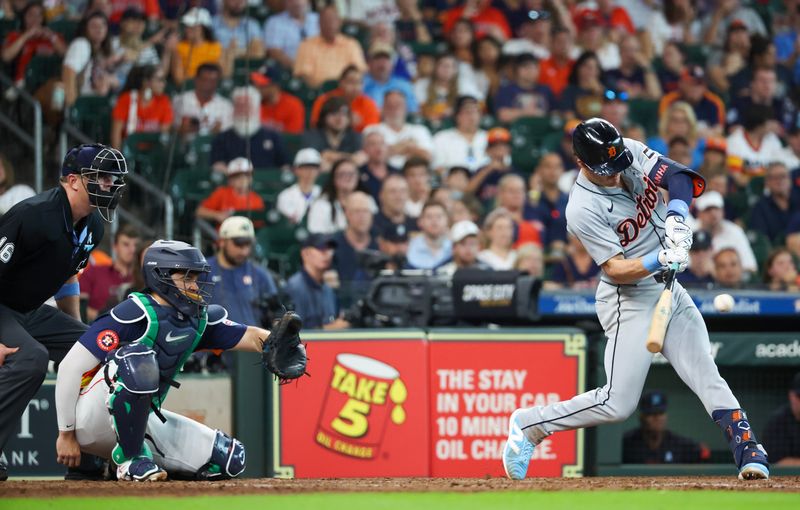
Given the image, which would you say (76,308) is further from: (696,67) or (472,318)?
(696,67)

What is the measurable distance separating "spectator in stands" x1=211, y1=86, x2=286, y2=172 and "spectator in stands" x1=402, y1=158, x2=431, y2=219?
1.21 meters

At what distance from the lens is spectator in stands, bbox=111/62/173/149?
8547 millimetres

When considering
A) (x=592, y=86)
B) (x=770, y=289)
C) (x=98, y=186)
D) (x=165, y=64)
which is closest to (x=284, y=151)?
(x=165, y=64)

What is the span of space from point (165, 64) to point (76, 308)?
2807 millimetres

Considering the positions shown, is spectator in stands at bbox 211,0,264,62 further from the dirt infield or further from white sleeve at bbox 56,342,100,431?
the dirt infield

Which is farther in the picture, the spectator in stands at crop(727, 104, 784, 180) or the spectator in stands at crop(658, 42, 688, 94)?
the spectator in stands at crop(658, 42, 688, 94)

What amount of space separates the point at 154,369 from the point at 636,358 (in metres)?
2.17

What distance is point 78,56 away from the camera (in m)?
8.84

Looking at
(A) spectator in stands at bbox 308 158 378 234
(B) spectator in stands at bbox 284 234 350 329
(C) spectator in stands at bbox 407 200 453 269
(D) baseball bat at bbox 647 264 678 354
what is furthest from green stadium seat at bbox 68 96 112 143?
(D) baseball bat at bbox 647 264 678 354

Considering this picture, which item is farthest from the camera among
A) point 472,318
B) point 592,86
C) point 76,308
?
point 592,86

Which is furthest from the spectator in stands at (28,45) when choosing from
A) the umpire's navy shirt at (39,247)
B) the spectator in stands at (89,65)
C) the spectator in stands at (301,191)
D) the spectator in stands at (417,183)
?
the umpire's navy shirt at (39,247)

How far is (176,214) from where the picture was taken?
8.37 m

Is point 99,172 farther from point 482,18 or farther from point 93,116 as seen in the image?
point 482,18

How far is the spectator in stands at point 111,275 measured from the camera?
837cm
